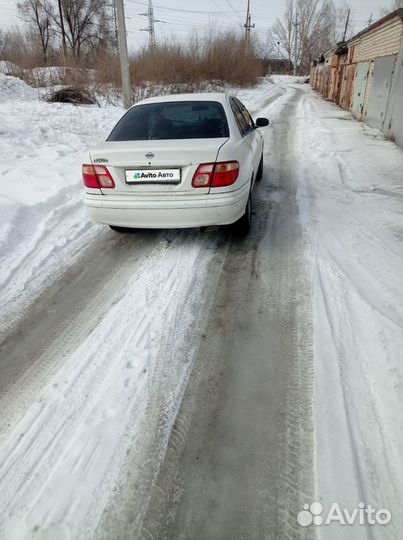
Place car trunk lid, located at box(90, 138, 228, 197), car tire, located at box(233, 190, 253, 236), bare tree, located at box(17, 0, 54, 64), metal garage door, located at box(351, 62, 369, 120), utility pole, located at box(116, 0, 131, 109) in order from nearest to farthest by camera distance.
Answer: car trunk lid, located at box(90, 138, 228, 197) → car tire, located at box(233, 190, 253, 236) → utility pole, located at box(116, 0, 131, 109) → metal garage door, located at box(351, 62, 369, 120) → bare tree, located at box(17, 0, 54, 64)

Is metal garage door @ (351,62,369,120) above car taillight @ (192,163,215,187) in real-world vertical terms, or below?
above

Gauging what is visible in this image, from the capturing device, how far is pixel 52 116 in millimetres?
11328

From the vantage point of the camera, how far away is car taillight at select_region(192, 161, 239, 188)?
10.7 feet

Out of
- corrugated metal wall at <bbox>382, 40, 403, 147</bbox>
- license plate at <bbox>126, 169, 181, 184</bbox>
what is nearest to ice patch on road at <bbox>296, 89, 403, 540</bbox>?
license plate at <bbox>126, 169, 181, 184</bbox>

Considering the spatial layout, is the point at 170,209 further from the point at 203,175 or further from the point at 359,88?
the point at 359,88

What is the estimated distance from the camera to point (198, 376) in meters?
2.31

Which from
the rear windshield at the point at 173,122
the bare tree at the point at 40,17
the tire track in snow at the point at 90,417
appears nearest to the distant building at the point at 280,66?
the bare tree at the point at 40,17

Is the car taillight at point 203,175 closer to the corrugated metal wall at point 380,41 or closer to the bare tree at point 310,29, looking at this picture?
the corrugated metal wall at point 380,41

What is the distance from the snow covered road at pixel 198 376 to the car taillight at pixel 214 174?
0.82m

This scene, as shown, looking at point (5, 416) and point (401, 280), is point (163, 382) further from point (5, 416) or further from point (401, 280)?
point (401, 280)

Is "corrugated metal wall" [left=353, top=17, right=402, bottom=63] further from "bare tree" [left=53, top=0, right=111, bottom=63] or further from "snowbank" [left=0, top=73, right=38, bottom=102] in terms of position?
"bare tree" [left=53, top=0, right=111, bottom=63]

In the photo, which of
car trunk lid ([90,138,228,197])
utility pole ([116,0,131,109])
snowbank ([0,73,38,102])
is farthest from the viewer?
snowbank ([0,73,38,102])

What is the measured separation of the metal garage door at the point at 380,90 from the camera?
35.2ft

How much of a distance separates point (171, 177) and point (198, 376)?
193 centimetres
